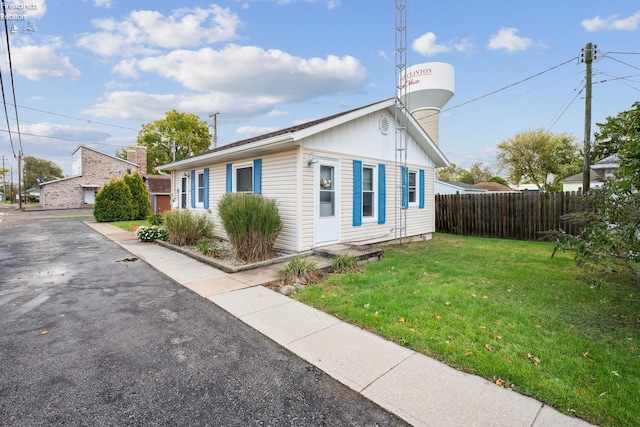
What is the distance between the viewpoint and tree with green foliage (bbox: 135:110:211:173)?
39219 millimetres

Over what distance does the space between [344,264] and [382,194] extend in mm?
3540

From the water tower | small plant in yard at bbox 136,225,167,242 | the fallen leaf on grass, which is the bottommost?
the fallen leaf on grass

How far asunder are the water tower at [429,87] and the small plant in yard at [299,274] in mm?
13809

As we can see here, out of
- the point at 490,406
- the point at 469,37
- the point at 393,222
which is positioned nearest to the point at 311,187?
the point at 393,222

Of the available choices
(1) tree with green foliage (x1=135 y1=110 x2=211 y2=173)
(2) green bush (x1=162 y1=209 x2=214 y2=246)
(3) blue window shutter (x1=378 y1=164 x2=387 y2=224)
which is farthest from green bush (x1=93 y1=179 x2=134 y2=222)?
(1) tree with green foliage (x1=135 y1=110 x2=211 y2=173)

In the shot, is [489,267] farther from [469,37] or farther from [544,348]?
[469,37]

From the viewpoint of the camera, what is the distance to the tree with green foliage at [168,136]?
39.2m

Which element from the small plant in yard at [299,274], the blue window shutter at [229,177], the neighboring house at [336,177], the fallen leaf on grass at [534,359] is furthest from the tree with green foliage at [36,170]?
the fallen leaf on grass at [534,359]

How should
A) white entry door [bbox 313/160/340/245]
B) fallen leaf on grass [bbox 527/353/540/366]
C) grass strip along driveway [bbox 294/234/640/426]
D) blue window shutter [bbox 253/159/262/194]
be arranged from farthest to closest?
blue window shutter [bbox 253/159/262/194] < white entry door [bbox 313/160/340/245] < fallen leaf on grass [bbox 527/353/540/366] < grass strip along driveway [bbox 294/234/640/426]

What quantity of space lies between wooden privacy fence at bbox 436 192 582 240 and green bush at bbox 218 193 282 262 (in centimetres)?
808

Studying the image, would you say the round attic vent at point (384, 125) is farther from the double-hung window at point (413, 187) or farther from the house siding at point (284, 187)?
the house siding at point (284, 187)

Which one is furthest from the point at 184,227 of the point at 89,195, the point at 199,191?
the point at 89,195

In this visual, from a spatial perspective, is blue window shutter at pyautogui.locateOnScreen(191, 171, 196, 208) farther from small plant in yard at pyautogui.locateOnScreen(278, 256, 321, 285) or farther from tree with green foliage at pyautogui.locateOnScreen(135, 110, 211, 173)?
tree with green foliage at pyautogui.locateOnScreen(135, 110, 211, 173)

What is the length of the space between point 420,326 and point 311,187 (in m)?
4.51
